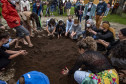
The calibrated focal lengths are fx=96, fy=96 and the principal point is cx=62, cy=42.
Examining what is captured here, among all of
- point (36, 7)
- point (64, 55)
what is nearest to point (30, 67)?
point (64, 55)

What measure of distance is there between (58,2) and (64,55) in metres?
9.28

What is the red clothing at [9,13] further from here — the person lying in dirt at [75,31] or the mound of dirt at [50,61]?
the person lying in dirt at [75,31]

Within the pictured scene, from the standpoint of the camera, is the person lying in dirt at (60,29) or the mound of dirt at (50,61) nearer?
the mound of dirt at (50,61)

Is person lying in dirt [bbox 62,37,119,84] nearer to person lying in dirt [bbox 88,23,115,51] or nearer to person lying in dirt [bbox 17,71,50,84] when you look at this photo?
person lying in dirt [bbox 17,71,50,84]

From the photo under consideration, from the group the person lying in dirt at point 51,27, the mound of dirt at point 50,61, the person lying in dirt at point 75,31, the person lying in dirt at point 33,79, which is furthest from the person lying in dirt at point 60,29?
the person lying in dirt at point 33,79

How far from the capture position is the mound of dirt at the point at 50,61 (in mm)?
2156

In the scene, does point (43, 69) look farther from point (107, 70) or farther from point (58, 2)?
point (58, 2)

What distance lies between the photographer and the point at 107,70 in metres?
1.49

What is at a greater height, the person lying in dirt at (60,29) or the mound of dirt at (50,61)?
the person lying in dirt at (60,29)

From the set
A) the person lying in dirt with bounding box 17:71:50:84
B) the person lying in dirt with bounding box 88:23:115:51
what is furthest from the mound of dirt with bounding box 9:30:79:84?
the person lying in dirt with bounding box 17:71:50:84

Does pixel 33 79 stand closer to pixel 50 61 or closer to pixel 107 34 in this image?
pixel 50 61

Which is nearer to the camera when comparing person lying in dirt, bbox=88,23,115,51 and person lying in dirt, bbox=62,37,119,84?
person lying in dirt, bbox=62,37,119,84

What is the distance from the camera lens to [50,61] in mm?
2691

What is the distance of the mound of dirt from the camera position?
7.07 feet
